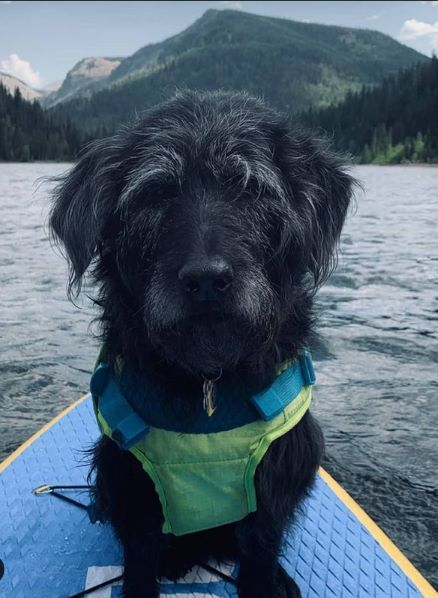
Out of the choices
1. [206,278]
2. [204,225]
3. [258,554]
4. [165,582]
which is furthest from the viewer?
[165,582]

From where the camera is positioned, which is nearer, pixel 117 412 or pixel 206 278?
pixel 206 278

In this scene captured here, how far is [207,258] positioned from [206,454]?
0.94 m

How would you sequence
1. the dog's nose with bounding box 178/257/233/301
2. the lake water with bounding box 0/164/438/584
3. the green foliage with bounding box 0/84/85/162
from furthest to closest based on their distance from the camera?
the green foliage with bounding box 0/84/85/162 < the lake water with bounding box 0/164/438/584 < the dog's nose with bounding box 178/257/233/301

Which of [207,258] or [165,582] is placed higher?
[207,258]

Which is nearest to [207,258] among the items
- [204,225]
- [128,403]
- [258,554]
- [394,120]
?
[204,225]

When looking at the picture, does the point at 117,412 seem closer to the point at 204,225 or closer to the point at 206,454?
the point at 206,454

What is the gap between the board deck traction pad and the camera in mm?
3285

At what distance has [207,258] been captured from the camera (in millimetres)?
2334

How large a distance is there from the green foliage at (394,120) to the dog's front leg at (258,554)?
94.0m

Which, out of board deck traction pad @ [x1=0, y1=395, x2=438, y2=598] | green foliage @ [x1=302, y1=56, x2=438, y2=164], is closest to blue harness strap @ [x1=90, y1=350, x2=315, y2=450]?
board deck traction pad @ [x1=0, y1=395, x2=438, y2=598]

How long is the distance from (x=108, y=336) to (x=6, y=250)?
14.1 meters

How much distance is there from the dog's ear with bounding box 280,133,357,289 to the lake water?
809 millimetres

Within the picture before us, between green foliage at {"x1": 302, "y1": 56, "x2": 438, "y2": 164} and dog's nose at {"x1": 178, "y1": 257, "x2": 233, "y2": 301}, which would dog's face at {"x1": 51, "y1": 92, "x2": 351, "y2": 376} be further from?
green foliage at {"x1": 302, "y1": 56, "x2": 438, "y2": 164}

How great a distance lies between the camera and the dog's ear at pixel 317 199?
2.77 m
